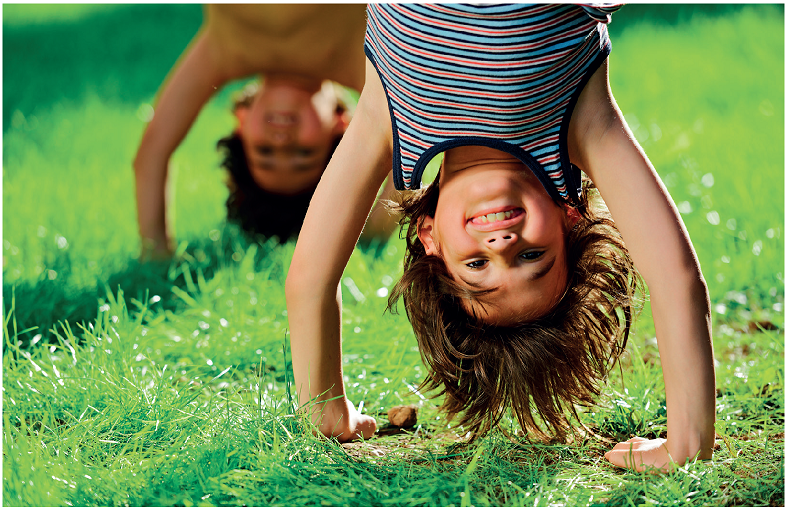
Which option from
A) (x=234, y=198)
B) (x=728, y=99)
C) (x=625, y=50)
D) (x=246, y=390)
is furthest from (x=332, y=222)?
(x=625, y=50)

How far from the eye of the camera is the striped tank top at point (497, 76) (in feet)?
5.77

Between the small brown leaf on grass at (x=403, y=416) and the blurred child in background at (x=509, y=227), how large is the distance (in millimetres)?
230

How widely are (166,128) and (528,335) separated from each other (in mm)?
2160

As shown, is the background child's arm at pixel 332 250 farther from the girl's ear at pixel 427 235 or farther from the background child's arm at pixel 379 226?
the background child's arm at pixel 379 226

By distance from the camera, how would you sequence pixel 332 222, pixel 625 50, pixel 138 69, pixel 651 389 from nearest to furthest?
pixel 332 222, pixel 651 389, pixel 625 50, pixel 138 69

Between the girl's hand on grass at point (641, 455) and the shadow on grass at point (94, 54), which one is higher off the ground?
the shadow on grass at point (94, 54)

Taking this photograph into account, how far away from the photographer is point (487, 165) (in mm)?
1868

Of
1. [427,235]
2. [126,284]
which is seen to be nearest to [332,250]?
[427,235]

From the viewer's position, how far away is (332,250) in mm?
1990

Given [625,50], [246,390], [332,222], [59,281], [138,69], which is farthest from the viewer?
[138,69]

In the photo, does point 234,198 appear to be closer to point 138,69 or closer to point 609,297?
point 609,297

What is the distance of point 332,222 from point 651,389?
111 centimetres

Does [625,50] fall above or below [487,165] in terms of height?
above

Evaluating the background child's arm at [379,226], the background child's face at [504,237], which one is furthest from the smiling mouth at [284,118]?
the background child's face at [504,237]
